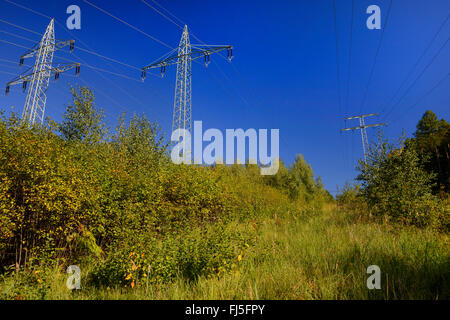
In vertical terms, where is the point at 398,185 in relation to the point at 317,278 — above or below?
above

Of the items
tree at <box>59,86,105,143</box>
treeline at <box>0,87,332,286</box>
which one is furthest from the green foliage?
tree at <box>59,86,105,143</box>

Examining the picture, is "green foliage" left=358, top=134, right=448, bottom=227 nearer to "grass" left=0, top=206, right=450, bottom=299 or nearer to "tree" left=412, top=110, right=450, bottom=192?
"grass" left=0, top=206, right=450, bottom=299

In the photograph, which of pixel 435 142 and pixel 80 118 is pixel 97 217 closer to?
pixel 80 118

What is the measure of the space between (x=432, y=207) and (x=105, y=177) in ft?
38.6

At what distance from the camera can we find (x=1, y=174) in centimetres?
525

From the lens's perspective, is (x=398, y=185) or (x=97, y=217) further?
(x=398, y=185)

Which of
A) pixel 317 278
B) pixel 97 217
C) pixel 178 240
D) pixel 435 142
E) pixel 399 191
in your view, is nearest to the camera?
pixel 317 278

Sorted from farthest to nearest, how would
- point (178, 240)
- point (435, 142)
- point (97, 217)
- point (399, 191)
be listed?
point (435, 142) < point (399, 191) < point (97, 217) < point (178, 240)

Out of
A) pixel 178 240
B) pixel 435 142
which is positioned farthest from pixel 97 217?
pixel 435 142

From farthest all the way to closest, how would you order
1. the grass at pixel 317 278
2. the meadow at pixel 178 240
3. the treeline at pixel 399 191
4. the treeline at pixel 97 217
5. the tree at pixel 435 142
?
the tree at pixel 435 142
the treeline at pixel 399 191
the treeline at pixel 97 217
the meadow at pixel 178 240
the grass at pixel 317 278

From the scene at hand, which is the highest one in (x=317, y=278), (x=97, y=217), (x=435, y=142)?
(x=435, y=142)

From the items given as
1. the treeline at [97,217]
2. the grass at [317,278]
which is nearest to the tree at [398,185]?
the grass at [317,278]

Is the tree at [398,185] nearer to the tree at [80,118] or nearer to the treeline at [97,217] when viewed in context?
the treeline at [97,217]
